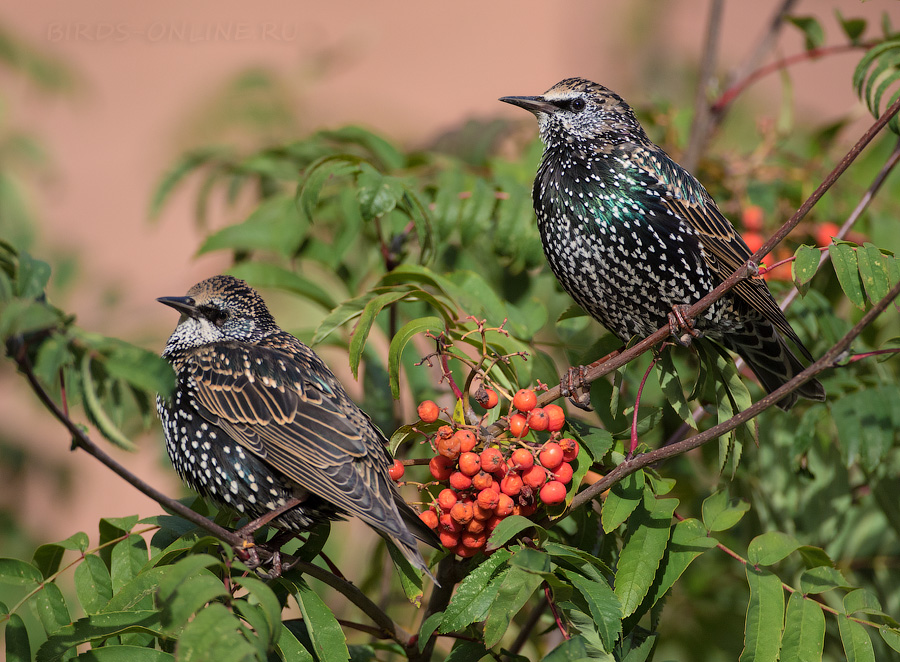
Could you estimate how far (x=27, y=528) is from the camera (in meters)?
4.95

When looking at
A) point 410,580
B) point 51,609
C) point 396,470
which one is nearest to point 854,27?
point 396,470

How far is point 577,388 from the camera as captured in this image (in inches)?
108

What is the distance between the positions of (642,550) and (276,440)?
3.71ft

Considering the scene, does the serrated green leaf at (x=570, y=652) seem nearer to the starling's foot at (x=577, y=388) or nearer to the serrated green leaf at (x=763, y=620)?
the serrated green leaf at (x=763, y=620)

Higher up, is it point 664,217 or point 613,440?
point 664,217

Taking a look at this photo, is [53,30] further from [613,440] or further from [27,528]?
[613,440]

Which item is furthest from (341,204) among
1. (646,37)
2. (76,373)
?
(646,37)

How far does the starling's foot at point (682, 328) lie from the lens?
2.84 meters

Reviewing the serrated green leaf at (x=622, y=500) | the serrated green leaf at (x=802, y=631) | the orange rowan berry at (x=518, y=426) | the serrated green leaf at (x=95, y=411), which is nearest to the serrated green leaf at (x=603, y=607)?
the serrated green leaf at (x=622, y=500)

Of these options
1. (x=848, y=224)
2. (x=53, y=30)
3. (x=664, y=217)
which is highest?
(x=53, y=30)

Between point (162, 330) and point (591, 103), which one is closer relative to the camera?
point (591, 103)

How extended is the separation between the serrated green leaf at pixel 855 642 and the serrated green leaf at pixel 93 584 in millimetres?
1965

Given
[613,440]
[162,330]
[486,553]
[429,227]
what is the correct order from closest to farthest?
[486,553] < [613,440] < [429,227] < [162,330]

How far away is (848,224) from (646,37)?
624 cm
